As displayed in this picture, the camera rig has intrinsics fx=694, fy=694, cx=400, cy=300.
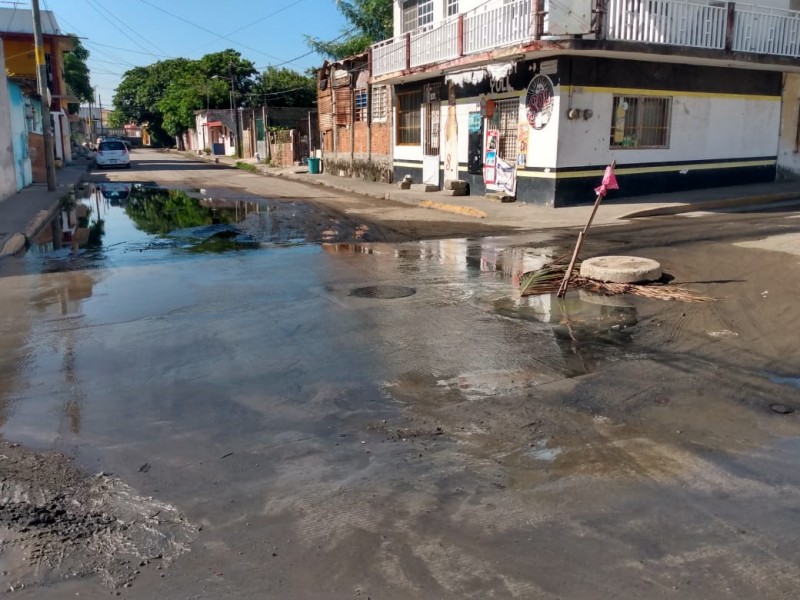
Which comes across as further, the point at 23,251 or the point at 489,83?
the point at 489,83

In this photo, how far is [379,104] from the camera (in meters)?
28.0

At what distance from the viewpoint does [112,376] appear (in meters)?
5.92

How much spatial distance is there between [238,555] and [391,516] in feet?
2.66

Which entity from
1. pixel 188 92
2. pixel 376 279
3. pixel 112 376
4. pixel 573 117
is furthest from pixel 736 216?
pixel 188 92

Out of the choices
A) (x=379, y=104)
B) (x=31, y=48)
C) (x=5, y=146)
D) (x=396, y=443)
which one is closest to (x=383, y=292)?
(x=396, y=443)

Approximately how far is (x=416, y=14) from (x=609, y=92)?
9772 millimetres

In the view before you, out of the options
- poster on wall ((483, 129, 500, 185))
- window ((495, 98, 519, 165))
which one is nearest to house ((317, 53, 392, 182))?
poster on wall ((483, 129, 500, 185))

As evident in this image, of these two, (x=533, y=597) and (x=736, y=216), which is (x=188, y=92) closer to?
(x=736, y=216)

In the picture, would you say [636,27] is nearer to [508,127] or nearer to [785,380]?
[508,127]

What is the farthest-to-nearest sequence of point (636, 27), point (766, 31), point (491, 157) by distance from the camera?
point (491, 157) → point (766, 31) → point (636, 27)

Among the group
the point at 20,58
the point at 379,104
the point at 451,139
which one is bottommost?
the point at 451,139

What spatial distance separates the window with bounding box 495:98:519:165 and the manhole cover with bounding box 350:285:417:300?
1102 cm

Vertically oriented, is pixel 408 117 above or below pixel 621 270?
above

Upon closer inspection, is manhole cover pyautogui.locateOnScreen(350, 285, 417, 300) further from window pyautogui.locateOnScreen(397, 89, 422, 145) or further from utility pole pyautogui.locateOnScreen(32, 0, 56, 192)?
utility pole pyautogui.locateOnScreen(32, 0, 56, 192)
